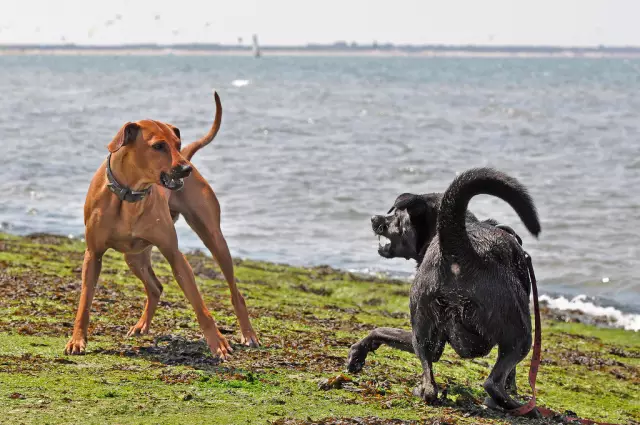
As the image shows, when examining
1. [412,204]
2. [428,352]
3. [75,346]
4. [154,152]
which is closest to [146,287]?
[75,346]

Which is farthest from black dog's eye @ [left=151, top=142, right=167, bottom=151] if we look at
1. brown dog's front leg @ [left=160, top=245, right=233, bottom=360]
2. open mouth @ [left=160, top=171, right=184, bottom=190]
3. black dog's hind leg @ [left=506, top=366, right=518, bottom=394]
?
black dog's hind leg @ [left=506, top=366, right=518, bottom=394]

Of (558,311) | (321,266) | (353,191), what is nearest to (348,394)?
(558,311)

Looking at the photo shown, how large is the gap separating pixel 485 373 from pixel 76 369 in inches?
133

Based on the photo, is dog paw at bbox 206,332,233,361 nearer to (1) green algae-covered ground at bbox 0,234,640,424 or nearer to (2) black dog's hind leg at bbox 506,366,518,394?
(1) green algae-covered ground at bbox 0,234,640,424

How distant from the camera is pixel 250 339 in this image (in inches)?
328

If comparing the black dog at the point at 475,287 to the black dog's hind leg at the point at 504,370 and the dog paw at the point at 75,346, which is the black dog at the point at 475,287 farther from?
the dog paw at the point at 75,346

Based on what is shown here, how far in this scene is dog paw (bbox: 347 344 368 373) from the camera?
714 cm

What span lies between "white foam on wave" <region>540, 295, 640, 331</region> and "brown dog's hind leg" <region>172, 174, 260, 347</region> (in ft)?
24.0

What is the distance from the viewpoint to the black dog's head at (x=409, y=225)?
6531mm

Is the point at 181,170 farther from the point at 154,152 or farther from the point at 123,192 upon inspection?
the point at 123,192

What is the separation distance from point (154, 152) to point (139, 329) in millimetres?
1985

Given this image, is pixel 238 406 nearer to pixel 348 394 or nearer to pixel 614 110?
pixel 348 394

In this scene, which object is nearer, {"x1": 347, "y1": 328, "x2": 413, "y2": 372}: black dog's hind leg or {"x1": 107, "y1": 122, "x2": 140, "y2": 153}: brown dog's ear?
{"x1": 347, "y1": 328, "x2": 413, "y2": 372}: black dog's hind leg

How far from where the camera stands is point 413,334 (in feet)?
20.5
